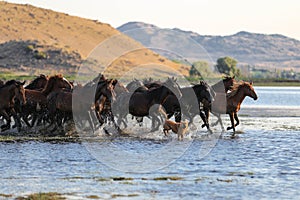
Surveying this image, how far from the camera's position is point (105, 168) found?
44.4 ft

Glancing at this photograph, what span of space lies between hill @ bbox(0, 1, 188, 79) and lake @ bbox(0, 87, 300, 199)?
9132 centimetres

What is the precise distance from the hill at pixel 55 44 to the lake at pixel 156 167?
91.3 meters

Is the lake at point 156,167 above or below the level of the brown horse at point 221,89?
below

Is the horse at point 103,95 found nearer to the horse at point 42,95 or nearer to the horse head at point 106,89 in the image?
the horse head at point 106,89

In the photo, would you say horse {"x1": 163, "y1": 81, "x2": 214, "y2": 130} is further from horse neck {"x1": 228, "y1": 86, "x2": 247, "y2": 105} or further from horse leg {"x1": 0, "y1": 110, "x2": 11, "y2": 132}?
horse leg {"x1": 0, "y1": 110, "x2": 11, "y2": 132}

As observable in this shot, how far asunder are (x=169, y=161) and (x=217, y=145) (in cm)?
369

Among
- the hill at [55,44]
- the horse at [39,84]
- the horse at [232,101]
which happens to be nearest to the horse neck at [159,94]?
the horse at [232,101]

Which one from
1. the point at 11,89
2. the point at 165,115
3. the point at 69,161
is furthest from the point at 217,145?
the point at 11,89

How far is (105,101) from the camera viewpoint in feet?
70.2

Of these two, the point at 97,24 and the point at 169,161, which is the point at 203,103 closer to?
the point at 169,161

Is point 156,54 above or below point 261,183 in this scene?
above

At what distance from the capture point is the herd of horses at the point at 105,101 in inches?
797

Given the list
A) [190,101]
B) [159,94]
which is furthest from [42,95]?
A: [190,101]

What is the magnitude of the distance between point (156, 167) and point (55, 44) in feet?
395
